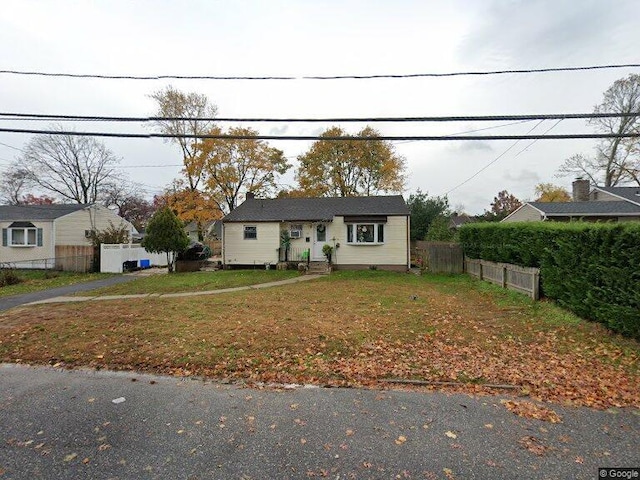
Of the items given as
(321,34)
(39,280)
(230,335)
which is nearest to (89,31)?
(321,34)

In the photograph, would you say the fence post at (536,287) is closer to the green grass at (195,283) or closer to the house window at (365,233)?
the house window at (365,233)

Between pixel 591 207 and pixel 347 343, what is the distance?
76.1 ft

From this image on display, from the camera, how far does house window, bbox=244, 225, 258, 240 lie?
19.0 metres

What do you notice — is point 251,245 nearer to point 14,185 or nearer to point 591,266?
point 591,266

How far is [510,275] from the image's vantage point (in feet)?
37.6

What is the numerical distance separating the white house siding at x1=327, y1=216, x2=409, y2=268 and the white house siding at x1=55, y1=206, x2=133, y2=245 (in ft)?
60.8

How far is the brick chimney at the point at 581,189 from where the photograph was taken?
915 inches

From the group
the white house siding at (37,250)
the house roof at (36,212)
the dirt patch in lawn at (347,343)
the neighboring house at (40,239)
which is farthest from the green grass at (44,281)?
the house roof at (36,212)

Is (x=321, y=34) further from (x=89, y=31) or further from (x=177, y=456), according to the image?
(x=177, y=456)

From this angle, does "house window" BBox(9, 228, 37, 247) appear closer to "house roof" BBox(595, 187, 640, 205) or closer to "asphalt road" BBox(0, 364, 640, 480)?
"asphalt road" BBox(0, 364, 640, 480)

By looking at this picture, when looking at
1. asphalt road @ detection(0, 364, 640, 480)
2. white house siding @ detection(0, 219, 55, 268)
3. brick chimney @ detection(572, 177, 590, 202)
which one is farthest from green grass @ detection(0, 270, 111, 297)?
brick chimney @ detection(572, 177, 590, 202)

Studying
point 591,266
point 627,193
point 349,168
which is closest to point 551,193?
point 627,193

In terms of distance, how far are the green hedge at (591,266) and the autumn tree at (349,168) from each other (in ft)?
68.8

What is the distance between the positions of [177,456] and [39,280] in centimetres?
1819
